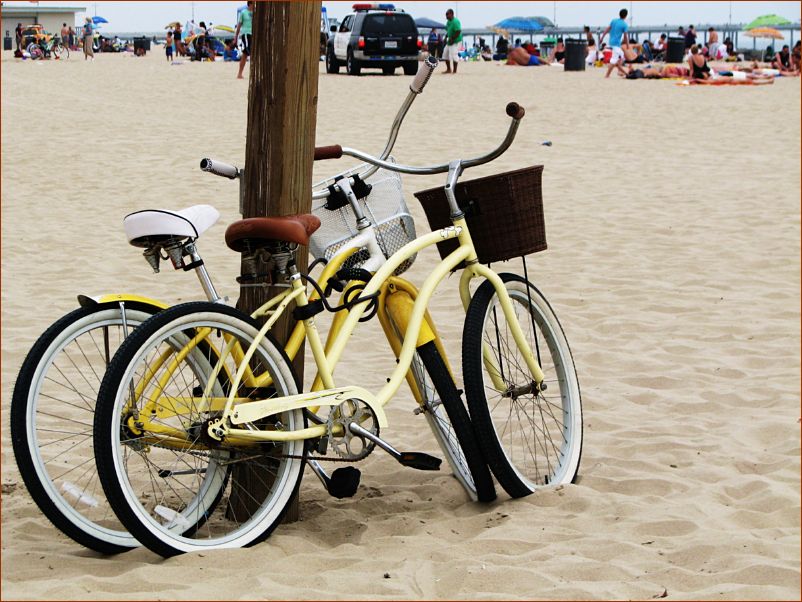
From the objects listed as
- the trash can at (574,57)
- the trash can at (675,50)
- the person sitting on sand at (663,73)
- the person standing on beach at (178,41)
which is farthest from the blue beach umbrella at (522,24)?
the person sitting on sand at (663,73)

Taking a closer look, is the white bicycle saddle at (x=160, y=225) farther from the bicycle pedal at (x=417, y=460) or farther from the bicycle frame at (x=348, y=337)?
the bicycle pedal at (x=417, y=460)

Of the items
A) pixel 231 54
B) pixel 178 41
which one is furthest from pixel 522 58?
pixel 178 41

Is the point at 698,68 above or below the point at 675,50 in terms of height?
below

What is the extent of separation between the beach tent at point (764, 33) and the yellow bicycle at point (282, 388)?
142 feet

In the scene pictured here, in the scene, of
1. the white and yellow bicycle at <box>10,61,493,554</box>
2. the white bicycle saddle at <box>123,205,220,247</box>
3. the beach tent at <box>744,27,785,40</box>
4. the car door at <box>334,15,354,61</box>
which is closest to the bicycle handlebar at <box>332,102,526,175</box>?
the white and yellow bicycle at <box>10,61,493,554</box>

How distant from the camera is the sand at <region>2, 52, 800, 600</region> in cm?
345

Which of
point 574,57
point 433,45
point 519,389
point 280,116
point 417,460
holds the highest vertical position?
point 574,57

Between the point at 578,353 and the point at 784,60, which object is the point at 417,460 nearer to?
the point at 578,353

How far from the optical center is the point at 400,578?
3414 millimetres

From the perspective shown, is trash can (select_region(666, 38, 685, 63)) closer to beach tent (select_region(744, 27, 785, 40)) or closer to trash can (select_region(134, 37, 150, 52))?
beach tent (select_region(744, 27, 785, 40))

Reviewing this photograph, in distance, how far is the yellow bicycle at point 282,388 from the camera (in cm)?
350

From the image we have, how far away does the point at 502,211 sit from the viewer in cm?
425

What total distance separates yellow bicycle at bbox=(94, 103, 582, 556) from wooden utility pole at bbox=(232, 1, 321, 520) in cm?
18

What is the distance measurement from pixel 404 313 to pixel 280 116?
2.58ft
